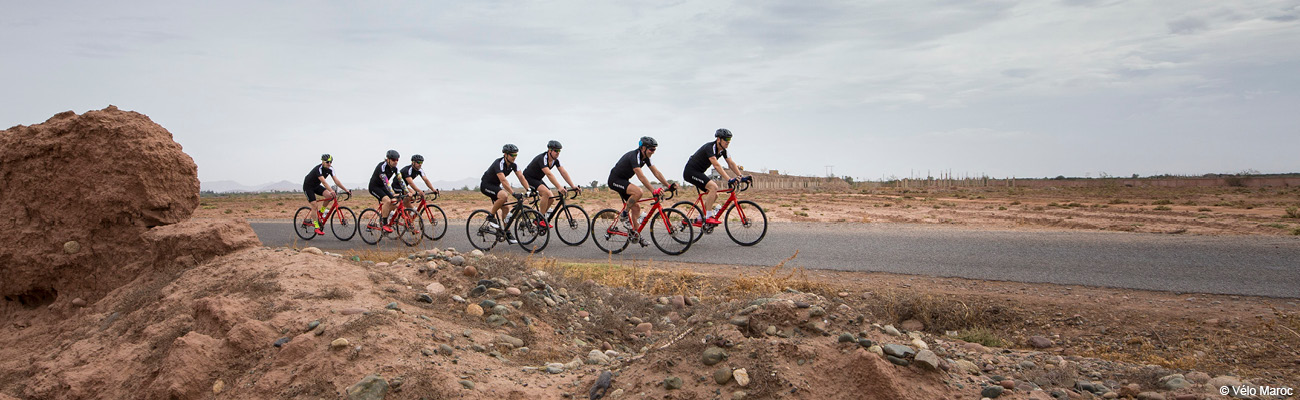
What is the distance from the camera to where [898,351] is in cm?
338

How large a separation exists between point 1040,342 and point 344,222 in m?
13.3

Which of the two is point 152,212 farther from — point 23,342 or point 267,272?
point 267,272

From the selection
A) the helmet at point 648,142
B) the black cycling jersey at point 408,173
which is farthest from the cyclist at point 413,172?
the helmet at point 648,142

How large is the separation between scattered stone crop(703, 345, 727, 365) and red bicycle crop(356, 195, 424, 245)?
33.1 ft

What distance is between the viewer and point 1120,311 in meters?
5.89

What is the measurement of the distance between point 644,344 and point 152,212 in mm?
5425

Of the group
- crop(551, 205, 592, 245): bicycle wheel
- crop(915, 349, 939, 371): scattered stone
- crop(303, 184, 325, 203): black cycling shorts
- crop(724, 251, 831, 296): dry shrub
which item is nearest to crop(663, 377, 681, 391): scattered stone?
crop(915, 349, 939, 371): scattered stone

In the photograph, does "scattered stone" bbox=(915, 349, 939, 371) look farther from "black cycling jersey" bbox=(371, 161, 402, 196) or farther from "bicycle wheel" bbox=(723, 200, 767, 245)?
"black cycling jersey" bbox=(371, 161, 402, 196)

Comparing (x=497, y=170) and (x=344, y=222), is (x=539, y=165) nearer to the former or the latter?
(x=497, y=170)

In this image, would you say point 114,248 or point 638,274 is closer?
point 114,248

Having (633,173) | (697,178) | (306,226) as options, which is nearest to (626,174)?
(633,173)

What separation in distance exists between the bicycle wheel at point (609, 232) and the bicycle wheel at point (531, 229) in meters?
0.88

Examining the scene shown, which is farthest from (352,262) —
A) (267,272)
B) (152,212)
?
(152,212)

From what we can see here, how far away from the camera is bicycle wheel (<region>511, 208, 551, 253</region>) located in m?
11.4
